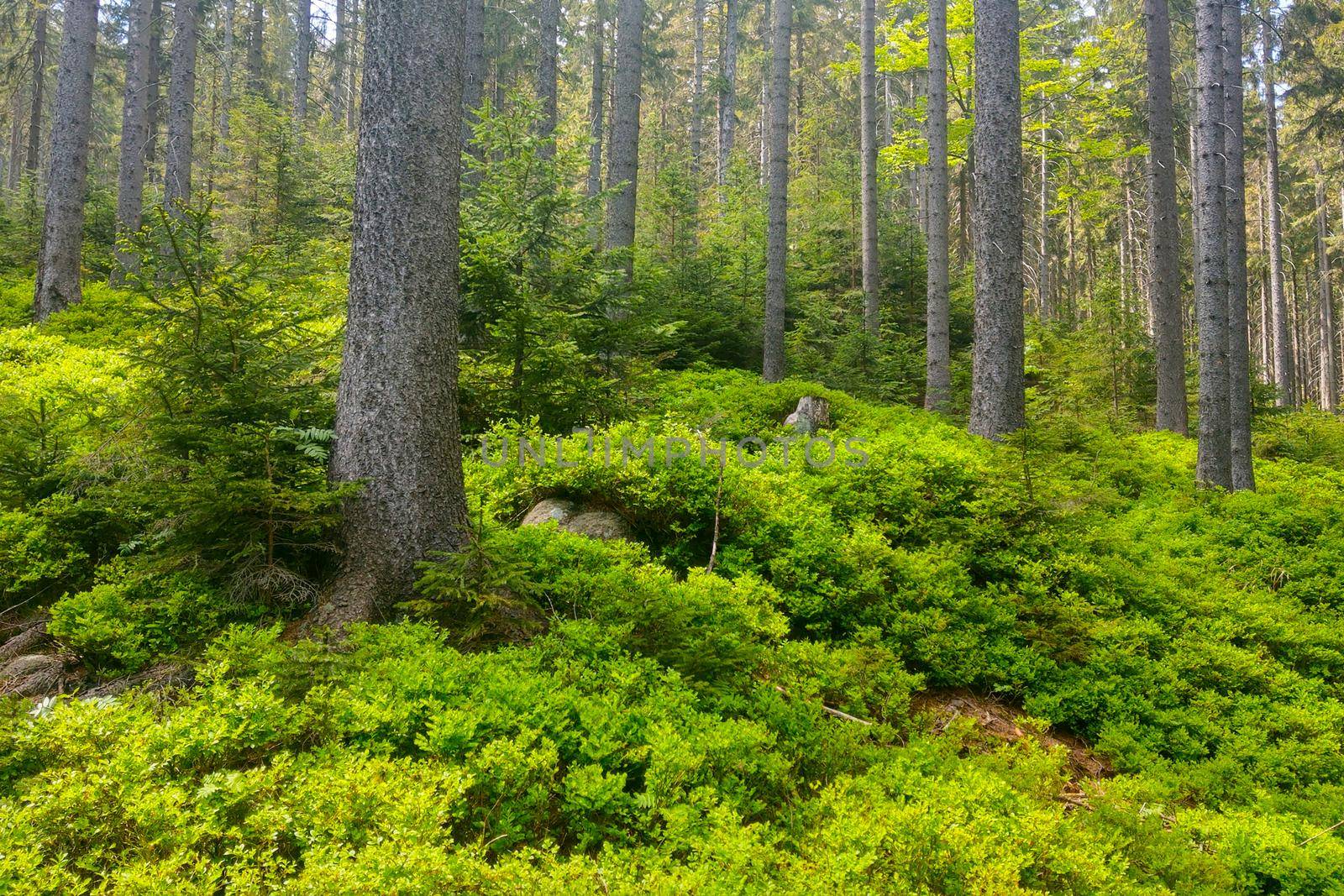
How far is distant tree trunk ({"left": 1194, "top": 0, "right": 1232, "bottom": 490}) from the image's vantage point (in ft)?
28.6

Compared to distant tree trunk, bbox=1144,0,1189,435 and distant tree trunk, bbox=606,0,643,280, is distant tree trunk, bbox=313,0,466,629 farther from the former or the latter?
distant tree trunk, bbox=1144,0,1189,435

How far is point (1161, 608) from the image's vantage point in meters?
5.42

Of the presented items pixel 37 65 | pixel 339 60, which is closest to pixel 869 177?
pixel 339 60

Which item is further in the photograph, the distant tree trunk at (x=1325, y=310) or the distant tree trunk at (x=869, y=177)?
the distant tree trunk at (x=1325, y=310)

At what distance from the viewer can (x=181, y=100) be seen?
14453 mm

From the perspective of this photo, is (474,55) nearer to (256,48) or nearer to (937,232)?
(937,232)

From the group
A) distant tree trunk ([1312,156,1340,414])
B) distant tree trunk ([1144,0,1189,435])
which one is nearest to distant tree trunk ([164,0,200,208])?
distant tree trunk ([1144,0,1189,435])

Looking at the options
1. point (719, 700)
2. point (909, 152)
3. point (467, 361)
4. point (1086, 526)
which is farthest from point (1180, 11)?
point (719, 700)

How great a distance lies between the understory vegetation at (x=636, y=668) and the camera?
8.44 feet

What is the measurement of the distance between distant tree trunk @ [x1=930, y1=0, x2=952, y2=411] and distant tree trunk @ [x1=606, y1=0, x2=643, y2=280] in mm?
5119

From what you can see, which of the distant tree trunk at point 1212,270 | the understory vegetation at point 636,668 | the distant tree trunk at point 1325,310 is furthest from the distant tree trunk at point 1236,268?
the distant tree trunk at point 1325,310

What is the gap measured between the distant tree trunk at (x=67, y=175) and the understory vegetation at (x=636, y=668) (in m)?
5.67

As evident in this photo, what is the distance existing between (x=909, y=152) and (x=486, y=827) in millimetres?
17286

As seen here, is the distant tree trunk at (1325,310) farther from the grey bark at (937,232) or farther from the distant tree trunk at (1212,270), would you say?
the distant tree trunk at (1212,270)
